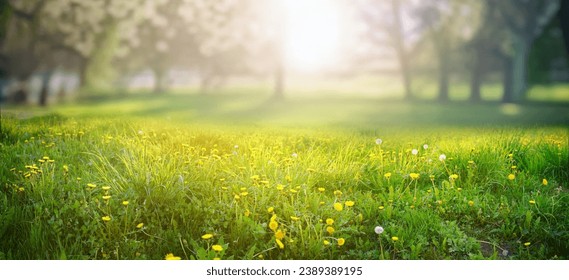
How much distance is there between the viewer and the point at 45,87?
3900mm

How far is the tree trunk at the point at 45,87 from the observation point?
3882mm

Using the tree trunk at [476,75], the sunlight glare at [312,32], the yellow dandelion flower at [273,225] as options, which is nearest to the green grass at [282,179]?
the yellow dandelion flower at [273,225]

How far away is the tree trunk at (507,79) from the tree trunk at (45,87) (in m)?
4.06

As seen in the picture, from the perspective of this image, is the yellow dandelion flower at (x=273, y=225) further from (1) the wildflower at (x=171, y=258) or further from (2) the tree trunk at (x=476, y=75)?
(2) the tree trunk at (x=476, y=75)

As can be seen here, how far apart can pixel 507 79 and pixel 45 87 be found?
4.14 metres

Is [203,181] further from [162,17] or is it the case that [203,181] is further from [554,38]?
[554,38]

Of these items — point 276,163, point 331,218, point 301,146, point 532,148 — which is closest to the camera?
point 331,218

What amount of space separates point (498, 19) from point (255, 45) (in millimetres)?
2215

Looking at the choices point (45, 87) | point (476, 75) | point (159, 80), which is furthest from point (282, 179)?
point (45, 87)

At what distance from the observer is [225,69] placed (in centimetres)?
406

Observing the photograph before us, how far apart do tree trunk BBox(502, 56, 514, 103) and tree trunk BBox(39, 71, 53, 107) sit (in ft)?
13.3

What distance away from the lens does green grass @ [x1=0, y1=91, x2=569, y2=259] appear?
2.84 metres

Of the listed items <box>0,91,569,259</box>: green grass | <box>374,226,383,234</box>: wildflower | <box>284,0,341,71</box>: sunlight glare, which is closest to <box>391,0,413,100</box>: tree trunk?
<box>0,91,569,259</box>: green grass

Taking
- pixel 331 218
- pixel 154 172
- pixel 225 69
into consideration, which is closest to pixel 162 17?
pixel 225 69
